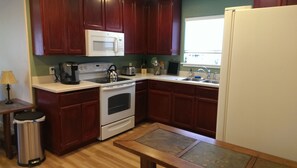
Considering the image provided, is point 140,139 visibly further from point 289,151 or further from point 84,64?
point 84,64

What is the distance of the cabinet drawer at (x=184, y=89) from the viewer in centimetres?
330

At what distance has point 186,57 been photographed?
4.00 m

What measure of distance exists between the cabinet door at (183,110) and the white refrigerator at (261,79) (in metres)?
1.28

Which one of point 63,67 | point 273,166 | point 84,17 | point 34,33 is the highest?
point 84,17

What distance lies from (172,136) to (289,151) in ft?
3.32

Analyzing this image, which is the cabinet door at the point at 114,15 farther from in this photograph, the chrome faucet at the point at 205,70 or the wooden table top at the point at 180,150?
the wooden table top at the point at 180,150

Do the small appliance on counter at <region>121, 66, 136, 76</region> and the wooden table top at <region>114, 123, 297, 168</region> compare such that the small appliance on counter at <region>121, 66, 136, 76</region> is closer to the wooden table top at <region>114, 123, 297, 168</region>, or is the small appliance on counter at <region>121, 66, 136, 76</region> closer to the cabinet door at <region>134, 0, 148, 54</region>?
the cabinet door at <region>134, 0, 148, 54</region>

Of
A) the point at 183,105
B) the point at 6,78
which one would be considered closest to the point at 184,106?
the point at 183,105

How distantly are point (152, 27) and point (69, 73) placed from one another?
192 cm

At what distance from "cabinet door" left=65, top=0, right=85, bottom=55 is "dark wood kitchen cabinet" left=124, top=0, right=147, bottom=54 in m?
0.91

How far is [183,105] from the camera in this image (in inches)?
136

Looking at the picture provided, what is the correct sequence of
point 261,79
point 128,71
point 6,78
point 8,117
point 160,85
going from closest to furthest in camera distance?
point 261,79 < point 8,117 < point 6,78 < point 160,85 < point 128,71

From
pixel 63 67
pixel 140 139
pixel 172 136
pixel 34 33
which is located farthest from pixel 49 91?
pixel 172 136

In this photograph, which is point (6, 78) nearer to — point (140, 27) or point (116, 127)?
point (116, 127)
